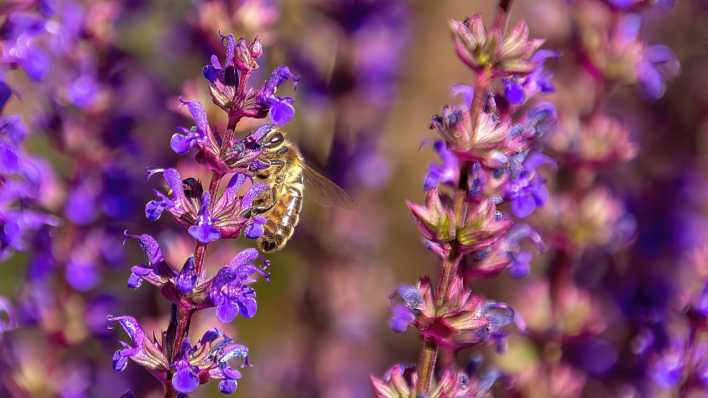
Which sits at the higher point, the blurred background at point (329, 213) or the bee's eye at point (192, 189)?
the bee's eye at point (192, 189)

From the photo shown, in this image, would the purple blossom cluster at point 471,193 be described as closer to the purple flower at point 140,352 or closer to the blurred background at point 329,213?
the purple flower at point 140,352

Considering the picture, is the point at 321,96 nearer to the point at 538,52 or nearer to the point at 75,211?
the point at 75,211

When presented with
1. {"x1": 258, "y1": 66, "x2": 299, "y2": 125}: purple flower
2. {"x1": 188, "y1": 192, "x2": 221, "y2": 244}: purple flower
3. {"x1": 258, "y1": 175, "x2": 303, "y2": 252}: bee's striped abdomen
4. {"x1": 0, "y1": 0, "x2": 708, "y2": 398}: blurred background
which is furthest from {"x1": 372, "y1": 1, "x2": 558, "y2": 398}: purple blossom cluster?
{"x1": 258, "y1": 175, "x2": 303, "y2": 252}: bee's striped abdomen

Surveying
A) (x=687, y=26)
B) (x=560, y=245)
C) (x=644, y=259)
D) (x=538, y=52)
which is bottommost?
(x=644, y=259)

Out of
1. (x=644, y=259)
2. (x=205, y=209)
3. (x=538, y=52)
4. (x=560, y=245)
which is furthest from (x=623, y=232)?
(x=205, y=209)

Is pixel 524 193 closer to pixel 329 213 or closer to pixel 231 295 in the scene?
pixel 231 295

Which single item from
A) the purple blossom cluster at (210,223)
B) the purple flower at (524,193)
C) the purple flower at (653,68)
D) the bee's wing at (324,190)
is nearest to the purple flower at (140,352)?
the purple blossom cluster at (210,223)
